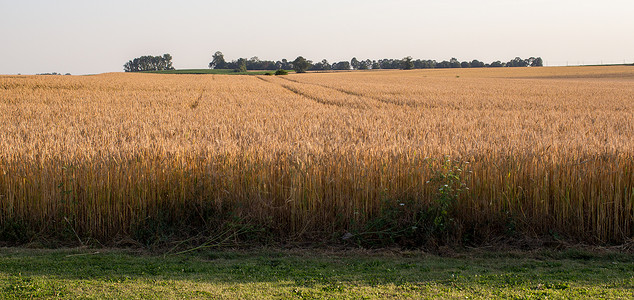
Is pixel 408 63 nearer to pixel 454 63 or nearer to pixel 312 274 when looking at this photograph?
pixel 454 63

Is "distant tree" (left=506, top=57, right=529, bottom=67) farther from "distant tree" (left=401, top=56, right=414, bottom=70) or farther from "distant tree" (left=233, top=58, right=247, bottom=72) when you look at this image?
"distant tree" (left=233, top=58, right=247, bottom=72)

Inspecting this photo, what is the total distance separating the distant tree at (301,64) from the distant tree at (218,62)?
31.7 meters

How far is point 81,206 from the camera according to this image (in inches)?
202

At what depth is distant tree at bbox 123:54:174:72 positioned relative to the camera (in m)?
139

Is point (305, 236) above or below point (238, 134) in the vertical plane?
below

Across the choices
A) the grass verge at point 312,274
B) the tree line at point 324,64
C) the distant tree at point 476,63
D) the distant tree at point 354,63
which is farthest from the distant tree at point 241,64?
the grass verge at point 312,274

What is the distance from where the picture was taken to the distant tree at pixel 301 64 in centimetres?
11381

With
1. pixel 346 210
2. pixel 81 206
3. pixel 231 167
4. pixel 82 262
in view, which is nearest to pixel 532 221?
pixel 346 210

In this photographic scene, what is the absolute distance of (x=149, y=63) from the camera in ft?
463

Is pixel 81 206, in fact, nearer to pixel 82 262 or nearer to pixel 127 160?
pixel 127 160

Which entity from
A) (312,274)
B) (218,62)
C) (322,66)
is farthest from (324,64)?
(312,274)

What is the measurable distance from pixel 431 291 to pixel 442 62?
5432 inches

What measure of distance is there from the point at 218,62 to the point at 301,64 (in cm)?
4015

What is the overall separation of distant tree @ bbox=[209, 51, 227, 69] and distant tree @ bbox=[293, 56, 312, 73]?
31.7 m
